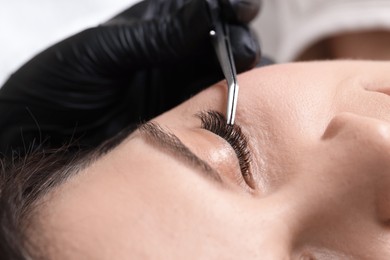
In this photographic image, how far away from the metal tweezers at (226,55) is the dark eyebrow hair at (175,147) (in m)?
0.08

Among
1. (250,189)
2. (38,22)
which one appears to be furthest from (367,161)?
(38,22)

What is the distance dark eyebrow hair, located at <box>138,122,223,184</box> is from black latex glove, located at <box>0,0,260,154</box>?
225mm

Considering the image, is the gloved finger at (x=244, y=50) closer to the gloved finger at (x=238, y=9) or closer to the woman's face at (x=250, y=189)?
the gloved finger at (x=238, y=9)

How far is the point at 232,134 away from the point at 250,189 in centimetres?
8

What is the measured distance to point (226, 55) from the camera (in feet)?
2.79

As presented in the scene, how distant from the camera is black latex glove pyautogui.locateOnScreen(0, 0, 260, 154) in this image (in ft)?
3.05

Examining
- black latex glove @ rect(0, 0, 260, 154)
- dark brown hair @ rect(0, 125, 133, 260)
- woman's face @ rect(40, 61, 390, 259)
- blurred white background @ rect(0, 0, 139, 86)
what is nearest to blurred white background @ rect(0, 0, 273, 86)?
blurred white background @ rect(0, 0, 139, 86)

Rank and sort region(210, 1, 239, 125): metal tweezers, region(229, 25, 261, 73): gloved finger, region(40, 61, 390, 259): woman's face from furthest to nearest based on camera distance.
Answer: region(229, 25, 261, 73): gloved finger < region(210, 1, 239, 125): metal tweezers < region(40, 61, 390, 259): woman's face

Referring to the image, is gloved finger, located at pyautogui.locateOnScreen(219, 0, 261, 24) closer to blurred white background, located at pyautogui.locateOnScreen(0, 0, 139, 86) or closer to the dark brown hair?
the dark brown hair

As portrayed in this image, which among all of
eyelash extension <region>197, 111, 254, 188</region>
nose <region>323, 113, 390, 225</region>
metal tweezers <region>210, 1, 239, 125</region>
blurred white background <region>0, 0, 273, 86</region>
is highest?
blurred white background <region>0, 0, 273, 86</region>

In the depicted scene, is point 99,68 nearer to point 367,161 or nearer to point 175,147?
point 175,147

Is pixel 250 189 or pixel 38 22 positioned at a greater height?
pixel 38 22

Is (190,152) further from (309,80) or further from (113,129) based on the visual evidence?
(113,129)

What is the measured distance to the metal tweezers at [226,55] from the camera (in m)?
0.74
